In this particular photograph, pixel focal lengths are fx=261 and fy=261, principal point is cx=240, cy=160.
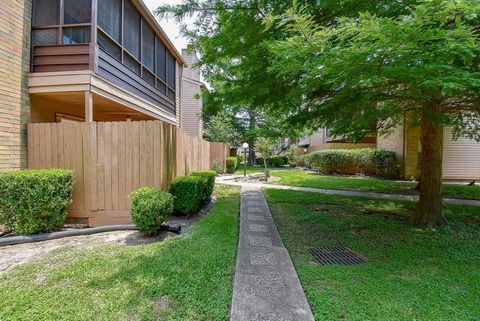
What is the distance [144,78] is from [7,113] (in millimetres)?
5123

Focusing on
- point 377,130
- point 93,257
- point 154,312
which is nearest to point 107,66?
point 93,257

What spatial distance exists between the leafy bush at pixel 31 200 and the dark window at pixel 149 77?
19.5ft

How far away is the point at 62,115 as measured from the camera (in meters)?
7.67

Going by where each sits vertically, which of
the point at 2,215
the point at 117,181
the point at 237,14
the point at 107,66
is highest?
the point at 237,14

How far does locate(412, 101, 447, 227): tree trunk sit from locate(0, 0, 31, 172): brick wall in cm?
906

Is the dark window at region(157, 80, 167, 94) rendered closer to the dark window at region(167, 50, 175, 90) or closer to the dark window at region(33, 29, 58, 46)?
the dark window at region(167, 50, 175, 90)

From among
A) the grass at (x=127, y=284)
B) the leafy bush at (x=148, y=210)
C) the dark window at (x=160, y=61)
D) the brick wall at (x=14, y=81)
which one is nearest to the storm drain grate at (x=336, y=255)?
the grass at (x=127, y=284)

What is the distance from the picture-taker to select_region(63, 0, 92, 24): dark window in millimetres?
6930

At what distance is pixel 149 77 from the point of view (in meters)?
10.5

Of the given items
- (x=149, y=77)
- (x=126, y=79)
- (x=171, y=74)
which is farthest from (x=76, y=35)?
(x=171, y=74)

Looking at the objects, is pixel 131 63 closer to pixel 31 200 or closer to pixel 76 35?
pixel 76 35

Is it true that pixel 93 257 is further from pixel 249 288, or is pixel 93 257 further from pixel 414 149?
pixel 414 149

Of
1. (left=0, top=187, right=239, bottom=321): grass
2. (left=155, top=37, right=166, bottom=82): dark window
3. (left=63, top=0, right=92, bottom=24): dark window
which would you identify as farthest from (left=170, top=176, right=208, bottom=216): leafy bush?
(left=155, top=37, right=166, bottom=82): dark window

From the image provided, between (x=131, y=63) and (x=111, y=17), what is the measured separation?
156 cm
